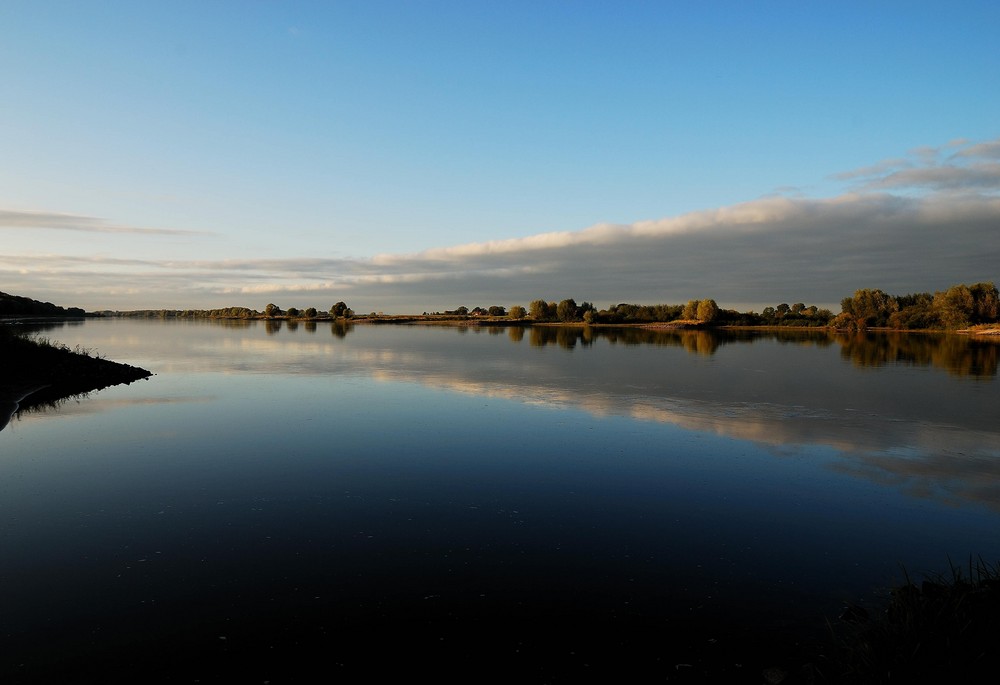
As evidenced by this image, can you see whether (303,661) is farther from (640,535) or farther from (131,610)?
(640,535)

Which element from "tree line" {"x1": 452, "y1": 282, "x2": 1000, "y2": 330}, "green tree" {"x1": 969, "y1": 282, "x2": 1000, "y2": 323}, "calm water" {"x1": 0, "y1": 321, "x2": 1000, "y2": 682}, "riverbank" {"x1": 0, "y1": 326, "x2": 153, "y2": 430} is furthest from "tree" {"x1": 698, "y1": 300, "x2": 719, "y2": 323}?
"riverbank" {"x1": 0, "y1": 326, "x2": 153, "y2": 430}

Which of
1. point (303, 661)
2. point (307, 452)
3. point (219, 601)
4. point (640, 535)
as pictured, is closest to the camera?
point (303, 661)

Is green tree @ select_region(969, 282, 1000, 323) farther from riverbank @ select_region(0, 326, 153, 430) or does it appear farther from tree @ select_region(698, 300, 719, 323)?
riverbank @ select_region(0, 326, 153, 430)

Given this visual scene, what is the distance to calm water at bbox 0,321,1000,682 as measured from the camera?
7.32 meters

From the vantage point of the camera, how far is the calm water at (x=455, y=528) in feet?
24.0

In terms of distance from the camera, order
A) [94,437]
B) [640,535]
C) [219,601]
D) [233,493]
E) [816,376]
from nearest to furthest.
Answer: [219,601]
[640,535]
[233,493]
[94,437]
[816,376]

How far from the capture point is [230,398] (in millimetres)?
26969

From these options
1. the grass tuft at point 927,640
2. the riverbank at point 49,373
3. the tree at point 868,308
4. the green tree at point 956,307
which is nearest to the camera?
the grass tuft at point 927,640

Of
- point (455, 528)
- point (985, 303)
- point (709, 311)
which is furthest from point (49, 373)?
point (985, 303)

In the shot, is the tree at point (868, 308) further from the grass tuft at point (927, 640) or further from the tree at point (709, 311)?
the grass tuft at point (927, 640)

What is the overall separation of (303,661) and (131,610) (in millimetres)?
2999

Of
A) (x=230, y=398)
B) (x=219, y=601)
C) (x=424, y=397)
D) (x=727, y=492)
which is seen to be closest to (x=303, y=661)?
(x=219, y=601)

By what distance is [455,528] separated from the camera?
1081cm

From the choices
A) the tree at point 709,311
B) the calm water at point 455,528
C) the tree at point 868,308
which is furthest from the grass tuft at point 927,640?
the tree at point 709,311
